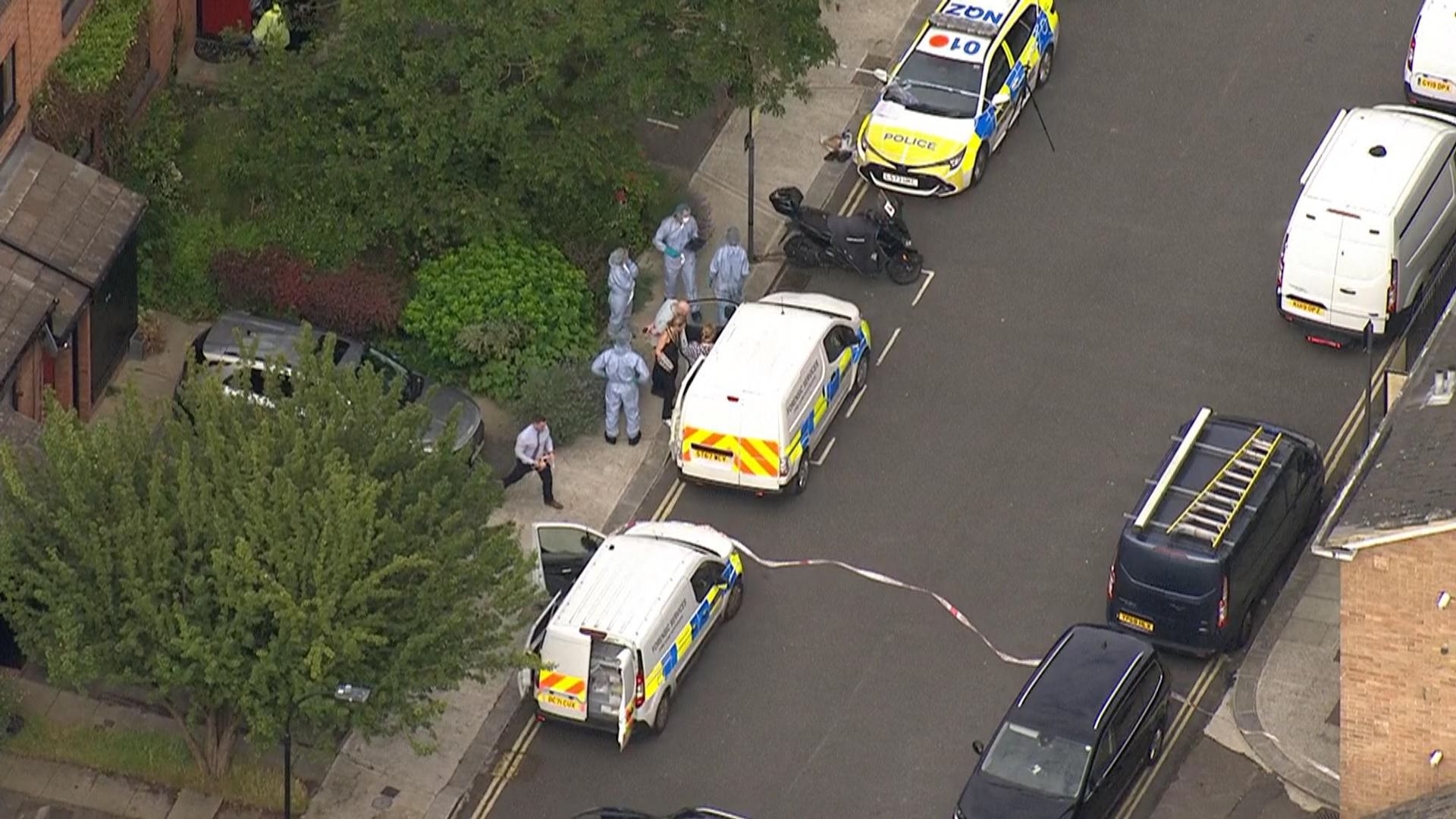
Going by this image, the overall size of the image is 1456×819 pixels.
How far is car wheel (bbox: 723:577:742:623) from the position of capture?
145 ft

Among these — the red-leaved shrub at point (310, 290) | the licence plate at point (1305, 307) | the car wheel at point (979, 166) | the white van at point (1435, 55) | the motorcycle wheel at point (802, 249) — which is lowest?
the red-leaved shrub at point (310, 290)

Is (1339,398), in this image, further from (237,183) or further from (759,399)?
(237,183)

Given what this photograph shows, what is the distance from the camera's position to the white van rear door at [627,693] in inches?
1650

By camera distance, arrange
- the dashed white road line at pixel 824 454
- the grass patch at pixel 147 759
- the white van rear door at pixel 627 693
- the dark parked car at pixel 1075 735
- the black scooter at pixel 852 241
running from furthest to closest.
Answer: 1. the black scooter at pixel 852 241
2. the dashed white road line at pixel 824 454
3. the grass patch at pixel 147 759
4. the white van rear door at pixel 627 693
5. the dark parked car at pixel 1075 735

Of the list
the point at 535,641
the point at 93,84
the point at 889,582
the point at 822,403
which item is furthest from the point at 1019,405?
the point at 93,84

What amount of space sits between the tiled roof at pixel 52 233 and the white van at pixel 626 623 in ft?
25.7

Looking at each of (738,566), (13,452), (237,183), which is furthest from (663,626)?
(237,183)

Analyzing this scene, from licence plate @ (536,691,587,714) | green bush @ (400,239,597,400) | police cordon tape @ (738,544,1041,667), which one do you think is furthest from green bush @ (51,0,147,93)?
licence plate @ (536,691,587,714)

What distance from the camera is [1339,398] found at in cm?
4734

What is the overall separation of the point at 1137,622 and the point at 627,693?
6483mm

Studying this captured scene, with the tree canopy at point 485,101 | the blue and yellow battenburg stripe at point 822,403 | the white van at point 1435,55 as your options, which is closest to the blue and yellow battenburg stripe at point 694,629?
the blue and yellow battenburg stripe at point 822,403

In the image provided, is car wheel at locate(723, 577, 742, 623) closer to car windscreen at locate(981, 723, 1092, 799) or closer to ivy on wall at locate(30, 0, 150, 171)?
car windscreen at locate(981, 723, 1092, 799)

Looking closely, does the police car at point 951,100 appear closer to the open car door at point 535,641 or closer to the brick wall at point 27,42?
the open car door at point 535,641

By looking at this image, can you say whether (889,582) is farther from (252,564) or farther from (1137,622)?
(252,564)
